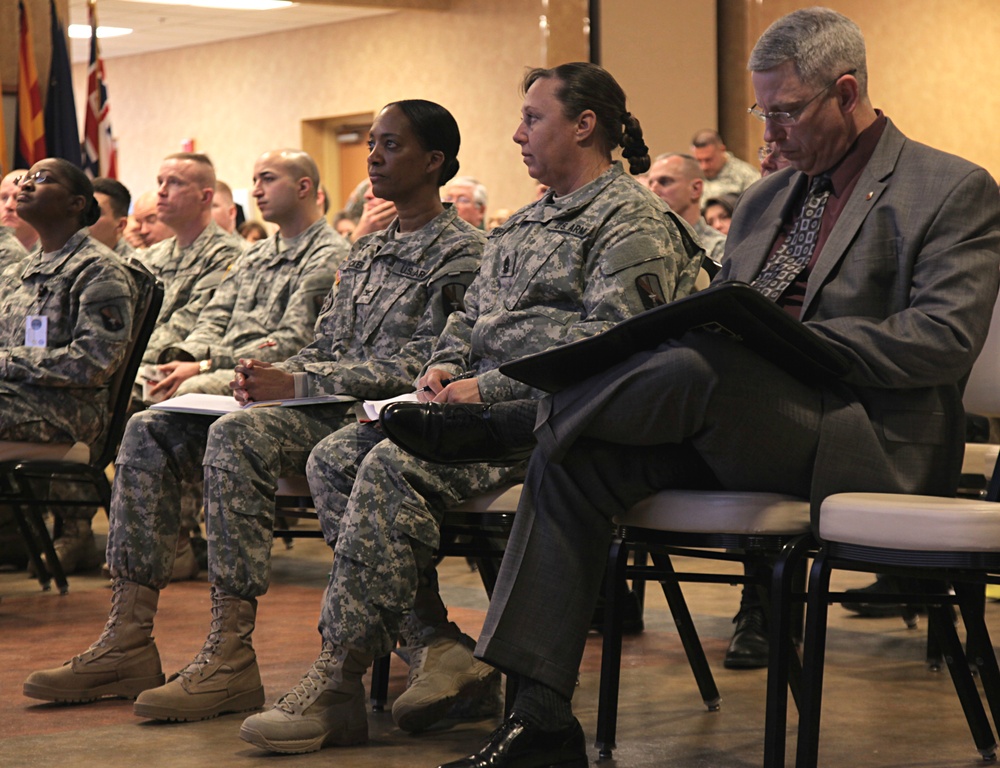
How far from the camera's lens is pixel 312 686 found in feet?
8.46

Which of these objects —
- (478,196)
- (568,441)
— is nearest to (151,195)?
(478,196)

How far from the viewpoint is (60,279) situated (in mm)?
A: 4016

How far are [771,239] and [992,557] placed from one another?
703 mm

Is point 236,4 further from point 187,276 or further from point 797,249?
point 797,249

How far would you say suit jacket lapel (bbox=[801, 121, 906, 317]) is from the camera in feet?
7.54

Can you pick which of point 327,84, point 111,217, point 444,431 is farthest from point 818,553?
point 327,84

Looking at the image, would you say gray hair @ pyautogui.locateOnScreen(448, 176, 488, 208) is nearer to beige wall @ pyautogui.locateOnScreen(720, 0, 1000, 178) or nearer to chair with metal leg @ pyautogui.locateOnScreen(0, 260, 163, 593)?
chair with metal leg @ pyautogui.locateOnScreen(0, 260, 163, 593)

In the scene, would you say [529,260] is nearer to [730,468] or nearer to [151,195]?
[730,468]

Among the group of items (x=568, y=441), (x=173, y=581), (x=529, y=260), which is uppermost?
(x=529, y=260)

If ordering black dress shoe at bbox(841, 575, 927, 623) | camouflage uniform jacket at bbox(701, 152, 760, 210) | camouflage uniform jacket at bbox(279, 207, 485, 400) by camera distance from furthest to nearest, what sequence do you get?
camouflage uniform jacket at bbox(701, 152, 760, 210), black dress shoe at bbox(841, 575, 927, 623), camouflage uniform jacket at bbox(279, 207, 485, 400)

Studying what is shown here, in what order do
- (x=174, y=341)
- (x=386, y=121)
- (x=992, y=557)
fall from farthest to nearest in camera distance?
(x=174, y=341) → (x=386, y=121) → (x=992, y=557)

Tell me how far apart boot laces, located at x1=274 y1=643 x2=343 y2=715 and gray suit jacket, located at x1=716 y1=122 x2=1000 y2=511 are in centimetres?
93

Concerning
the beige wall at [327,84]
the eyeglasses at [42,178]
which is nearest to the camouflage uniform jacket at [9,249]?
the eyeglasses at [42,178]

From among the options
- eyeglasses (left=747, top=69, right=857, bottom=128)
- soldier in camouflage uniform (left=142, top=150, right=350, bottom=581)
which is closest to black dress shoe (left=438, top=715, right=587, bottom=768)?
eyeglasses (left=747, top=69, right=857, bottom=128)
